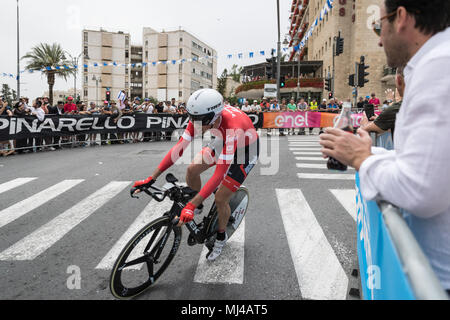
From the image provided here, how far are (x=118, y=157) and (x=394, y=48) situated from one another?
1117 centimetres

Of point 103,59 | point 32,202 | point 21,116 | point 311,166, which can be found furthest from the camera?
point 103,59

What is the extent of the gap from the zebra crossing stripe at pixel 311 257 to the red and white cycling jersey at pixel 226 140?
1379 millimetres

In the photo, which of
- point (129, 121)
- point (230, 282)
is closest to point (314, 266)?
point (230, 282)

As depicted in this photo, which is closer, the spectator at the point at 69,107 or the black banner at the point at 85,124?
the black banner at the point at 85,124

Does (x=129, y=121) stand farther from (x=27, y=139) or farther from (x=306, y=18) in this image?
(x=306, y=18)

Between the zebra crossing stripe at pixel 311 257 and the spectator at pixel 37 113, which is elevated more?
the spectator at pixel 37 113

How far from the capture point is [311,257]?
152 inches

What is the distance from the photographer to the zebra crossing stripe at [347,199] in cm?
567

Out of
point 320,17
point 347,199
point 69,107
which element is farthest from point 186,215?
point 320,17

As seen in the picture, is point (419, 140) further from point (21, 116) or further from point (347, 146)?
point (21, 116)

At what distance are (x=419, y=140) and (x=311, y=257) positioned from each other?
3.09 m

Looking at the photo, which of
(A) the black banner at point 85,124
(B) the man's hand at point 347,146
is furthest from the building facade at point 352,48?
(B) the man's hand at point 347,146

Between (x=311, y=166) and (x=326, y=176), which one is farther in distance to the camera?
(x=311, y=166)

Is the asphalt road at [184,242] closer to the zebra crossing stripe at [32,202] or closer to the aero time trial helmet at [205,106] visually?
the zebra crossing stripe at [32,202]
